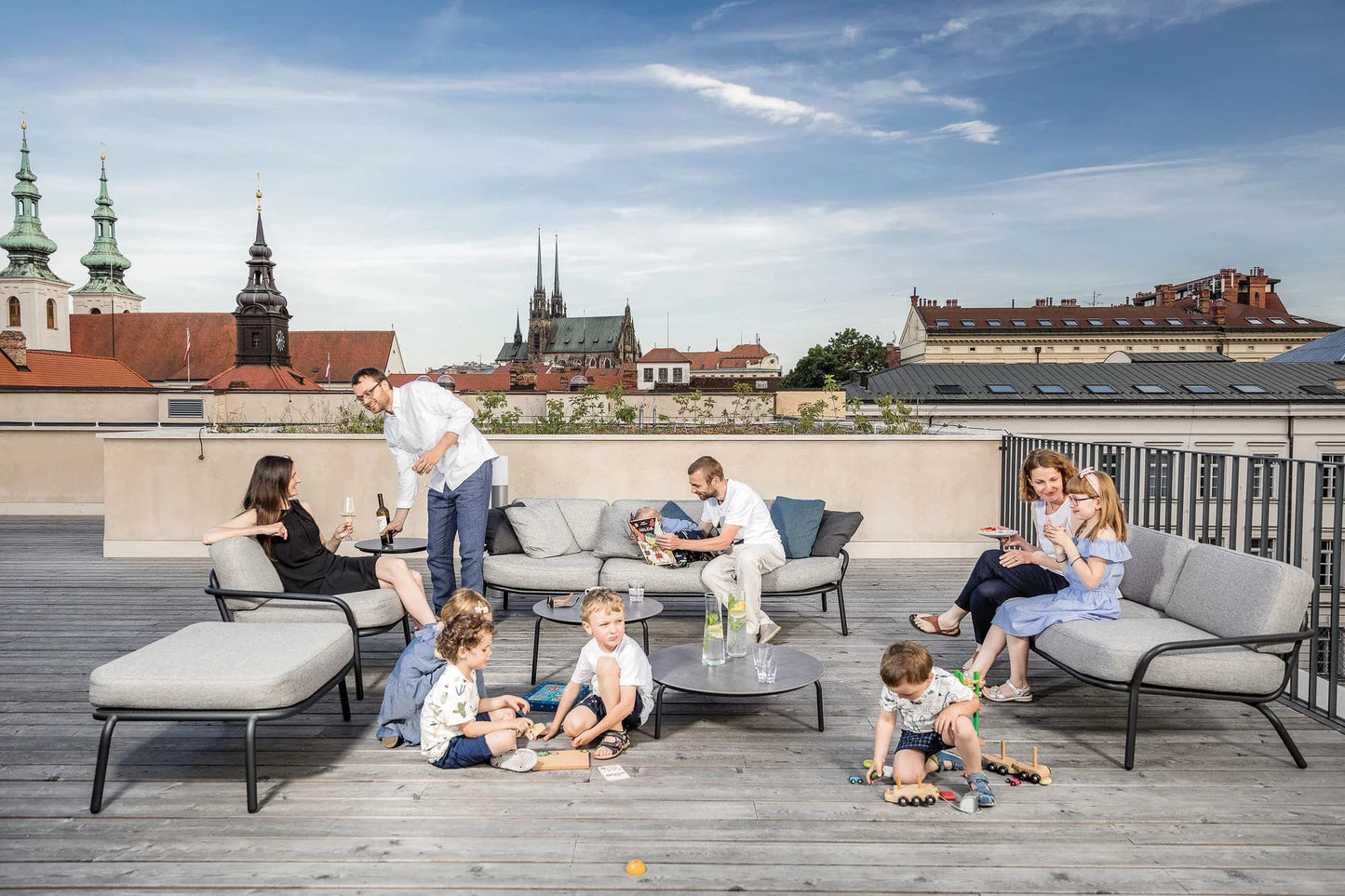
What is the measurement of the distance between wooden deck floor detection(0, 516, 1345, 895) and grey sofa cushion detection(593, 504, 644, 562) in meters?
1.47

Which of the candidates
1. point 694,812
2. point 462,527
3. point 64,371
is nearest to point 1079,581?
point 694,812

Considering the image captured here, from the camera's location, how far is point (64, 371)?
139 feet

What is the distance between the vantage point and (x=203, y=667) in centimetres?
275

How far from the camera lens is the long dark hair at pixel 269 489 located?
375 cm

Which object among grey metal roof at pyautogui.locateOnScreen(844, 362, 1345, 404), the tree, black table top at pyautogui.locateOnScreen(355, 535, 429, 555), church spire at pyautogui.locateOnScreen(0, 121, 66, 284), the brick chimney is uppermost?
church spire at pyautogui.locateOnScreen(0, 121, 66, 284)

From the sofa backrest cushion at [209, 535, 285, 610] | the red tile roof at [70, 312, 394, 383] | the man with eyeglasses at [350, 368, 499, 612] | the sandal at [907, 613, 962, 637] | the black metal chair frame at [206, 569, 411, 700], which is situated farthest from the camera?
the red tile roof at [70, 312, 394, 383]

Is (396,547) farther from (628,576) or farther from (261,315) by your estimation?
(261,315)

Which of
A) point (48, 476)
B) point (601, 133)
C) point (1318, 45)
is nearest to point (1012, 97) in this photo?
point (601, 133)

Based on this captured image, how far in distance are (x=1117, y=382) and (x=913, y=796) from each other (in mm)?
36860

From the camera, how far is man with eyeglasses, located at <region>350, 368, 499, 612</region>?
15.4 feet

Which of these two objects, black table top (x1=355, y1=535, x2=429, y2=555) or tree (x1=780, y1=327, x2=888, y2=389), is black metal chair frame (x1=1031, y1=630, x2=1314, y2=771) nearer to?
black table top (x1=355, y1=535, x2=429, y2=555)

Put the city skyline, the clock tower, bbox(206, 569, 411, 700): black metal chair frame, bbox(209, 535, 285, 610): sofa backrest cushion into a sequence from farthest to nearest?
the clock tower
the city skyline
bbox(209, 535, 285, 610): sofa backrest cushion
bbox(206, 569, 411, 700): black metal chair frame

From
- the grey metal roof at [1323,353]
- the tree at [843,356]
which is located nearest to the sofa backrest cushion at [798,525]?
the grey metal roof at [1323,353]

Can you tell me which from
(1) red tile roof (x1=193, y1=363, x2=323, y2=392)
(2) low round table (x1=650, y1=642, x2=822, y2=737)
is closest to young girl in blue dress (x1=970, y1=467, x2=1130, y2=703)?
(2) low round table (x1=650, y1=642, x2=822, y2=737)
